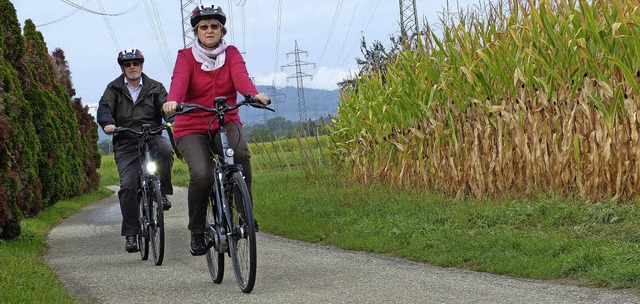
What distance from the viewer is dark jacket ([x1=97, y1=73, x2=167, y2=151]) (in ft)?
34.5

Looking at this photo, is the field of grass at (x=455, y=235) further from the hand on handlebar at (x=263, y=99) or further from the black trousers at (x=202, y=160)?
the hand on handlebar at (x=263, y=99)

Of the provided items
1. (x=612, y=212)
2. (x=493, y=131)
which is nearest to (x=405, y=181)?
(x=493, y=131)

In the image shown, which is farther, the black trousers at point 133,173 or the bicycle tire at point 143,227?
the black trousers at point 133,173

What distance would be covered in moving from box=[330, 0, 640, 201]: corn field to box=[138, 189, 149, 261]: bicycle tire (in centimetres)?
459

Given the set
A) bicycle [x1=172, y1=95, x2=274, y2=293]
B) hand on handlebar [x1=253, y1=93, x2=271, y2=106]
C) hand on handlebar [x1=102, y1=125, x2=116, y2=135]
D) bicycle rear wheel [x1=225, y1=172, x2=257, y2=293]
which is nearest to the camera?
bicycle rear wheel [x1=225, y1=172, x2=257, y2=293]

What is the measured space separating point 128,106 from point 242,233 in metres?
3.95

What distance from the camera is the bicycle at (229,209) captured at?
7094 mm

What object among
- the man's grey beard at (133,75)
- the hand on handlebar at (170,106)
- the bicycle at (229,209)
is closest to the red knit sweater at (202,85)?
the bicycle at (229,209)

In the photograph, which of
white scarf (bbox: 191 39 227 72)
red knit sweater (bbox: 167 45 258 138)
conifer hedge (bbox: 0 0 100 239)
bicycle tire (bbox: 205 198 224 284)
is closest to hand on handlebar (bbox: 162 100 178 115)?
red knit sweater (bbox: 167 45 258 138)

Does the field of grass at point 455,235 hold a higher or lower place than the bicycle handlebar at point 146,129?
lower

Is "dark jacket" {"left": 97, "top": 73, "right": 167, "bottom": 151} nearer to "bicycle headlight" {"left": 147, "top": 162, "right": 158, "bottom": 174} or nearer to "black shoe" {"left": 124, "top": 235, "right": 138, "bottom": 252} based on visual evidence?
"bicycle headlight" {"left": 147, "top": 162, "right": 158, "bottom": 174}

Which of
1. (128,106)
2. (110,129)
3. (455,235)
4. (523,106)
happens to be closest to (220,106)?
(110,129)

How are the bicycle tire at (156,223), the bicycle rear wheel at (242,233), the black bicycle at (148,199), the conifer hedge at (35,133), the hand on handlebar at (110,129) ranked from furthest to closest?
1. the conifer hedge at (35,133)
2. the hand on handlebar at (110,129)
3. the black bicycle at (148,199)
4. the bicycle tire at (156,223)
5. the bicycle rear wheel at (242,233)

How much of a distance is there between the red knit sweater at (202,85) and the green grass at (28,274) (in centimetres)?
164
